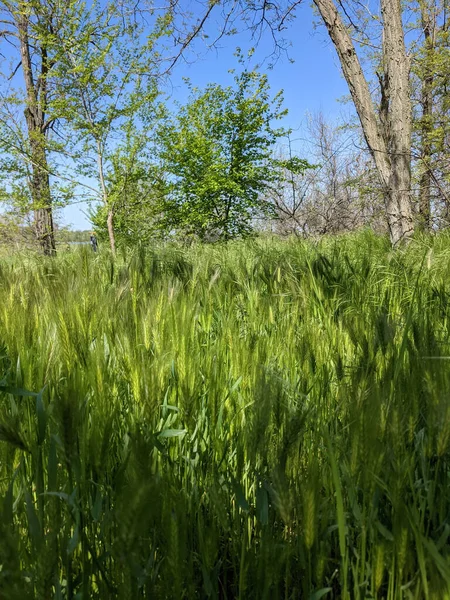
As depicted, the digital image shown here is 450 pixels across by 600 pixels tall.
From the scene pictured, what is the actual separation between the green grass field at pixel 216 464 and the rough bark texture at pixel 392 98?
3816mm

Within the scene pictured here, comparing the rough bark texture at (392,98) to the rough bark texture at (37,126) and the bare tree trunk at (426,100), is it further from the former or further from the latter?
the rough bark texture at (37,126)

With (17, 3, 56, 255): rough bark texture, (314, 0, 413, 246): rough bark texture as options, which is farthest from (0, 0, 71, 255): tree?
(314, 0, 413, 246): rough bark texture

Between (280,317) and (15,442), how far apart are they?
4.19 feet

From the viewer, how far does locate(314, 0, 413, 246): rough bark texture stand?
481cm

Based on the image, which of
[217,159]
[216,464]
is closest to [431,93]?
[217,159]

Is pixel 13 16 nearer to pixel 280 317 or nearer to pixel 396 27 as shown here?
pixel 396 27

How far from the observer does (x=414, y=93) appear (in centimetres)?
1423

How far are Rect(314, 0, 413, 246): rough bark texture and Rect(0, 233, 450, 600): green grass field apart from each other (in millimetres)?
3816

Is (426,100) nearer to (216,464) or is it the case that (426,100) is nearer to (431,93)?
(431,93)

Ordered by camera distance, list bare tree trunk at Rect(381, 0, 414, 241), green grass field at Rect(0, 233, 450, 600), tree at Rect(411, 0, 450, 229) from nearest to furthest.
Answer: green grass field at Rect(0, 233, 450, 600), bare tree trunk at Rect(381, 0, 414, 241), tree at Rect(411, 0, 450, 229)

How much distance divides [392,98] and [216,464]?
17.2 feet

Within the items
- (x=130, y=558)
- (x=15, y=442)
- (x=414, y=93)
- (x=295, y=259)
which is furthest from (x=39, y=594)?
(x=414, y=93)

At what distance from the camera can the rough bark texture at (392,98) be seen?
15.8ft

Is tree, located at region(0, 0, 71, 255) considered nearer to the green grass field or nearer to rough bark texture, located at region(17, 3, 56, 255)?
rough bark texture, located at region(17, 3, 56, 255)
